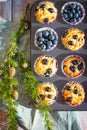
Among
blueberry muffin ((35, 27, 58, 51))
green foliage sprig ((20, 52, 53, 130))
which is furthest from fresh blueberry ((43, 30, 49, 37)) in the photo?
green foliage sprig ((20, 52, 53, 130))

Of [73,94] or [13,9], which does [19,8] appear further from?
[73,94]

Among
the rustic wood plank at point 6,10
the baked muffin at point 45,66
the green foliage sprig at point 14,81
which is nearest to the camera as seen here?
the green foliage sprig at point 14,81

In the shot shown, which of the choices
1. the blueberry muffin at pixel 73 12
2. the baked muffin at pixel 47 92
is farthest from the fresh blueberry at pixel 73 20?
the baked muffin at pixel 47 92

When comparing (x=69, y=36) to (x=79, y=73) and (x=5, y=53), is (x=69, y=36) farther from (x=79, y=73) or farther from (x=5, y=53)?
(x=5, y=53)

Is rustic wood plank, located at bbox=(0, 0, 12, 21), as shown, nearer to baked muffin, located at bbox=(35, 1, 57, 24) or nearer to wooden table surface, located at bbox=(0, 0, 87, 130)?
wooden table surface, located at bbox=(0, 0, 87, 130)

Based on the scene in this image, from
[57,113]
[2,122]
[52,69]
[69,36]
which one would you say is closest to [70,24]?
[69,36]

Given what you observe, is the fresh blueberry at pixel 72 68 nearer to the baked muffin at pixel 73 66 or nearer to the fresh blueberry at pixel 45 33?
the baked muffin at pixel 73 66
